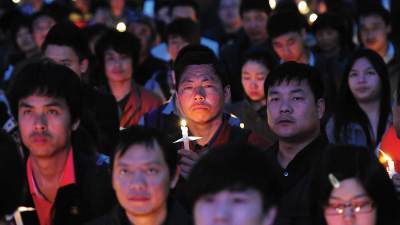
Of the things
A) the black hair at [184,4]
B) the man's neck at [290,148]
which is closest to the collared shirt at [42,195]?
the man's neck at [290,148]

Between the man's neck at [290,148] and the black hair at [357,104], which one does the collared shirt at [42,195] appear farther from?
the black hair at [357,104]

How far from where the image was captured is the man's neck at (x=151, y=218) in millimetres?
5621

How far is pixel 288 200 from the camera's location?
19.9ft

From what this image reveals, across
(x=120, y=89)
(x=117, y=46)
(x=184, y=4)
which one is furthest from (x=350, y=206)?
(x=184, y=4)

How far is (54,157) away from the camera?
21.1ft

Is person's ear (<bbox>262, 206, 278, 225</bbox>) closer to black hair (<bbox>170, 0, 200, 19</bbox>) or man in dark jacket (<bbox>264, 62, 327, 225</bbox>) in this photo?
man in dark jacket (<bbox>264, 62, 327, 225</bbox>)

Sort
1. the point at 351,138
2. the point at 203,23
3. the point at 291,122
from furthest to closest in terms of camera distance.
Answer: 1. the point at 203,23
2. the point at 351,138
3. the point at 291,122

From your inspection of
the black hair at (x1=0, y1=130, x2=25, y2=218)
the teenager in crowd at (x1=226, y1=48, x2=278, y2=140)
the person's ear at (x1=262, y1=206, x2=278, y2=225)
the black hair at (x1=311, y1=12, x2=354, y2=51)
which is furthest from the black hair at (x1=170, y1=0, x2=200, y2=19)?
the person's ear at (x1=262, y1=206, x2=278, y2=225)

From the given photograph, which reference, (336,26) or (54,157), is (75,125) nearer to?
(54,157)

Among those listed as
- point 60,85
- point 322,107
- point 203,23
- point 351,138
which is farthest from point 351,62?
point 203,23

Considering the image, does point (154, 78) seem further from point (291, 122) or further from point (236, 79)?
point (291, 122)

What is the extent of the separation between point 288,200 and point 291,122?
75cm

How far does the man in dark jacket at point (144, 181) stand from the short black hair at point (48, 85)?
2.51 ft

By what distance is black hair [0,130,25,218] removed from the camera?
483 centimetres
